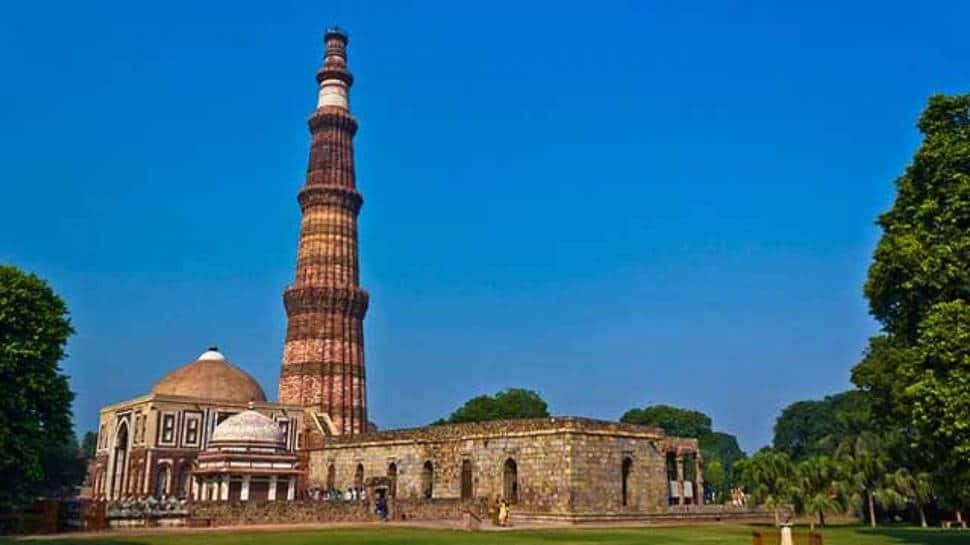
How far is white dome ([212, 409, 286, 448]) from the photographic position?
3195 cm

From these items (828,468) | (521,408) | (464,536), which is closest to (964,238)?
(464,536)

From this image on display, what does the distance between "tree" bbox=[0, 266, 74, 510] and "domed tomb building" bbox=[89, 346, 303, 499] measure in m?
13.0

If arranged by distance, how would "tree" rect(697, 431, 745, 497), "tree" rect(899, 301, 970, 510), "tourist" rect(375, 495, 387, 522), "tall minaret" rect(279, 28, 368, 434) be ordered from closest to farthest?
"tree" rect(899, 301, 970, 510), "tourist" rect(375, 495, 387, 522), "tall minaret" rect(279, 28, 368, 434), "tree" rect(697, 431, 745, 497)

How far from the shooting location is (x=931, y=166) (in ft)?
64.5

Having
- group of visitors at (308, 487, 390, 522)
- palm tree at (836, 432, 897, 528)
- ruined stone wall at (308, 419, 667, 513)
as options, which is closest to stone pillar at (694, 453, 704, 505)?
ruined stone wall at (308, 419, 667, 513)

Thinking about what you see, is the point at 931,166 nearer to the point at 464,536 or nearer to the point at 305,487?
the point at 464,536

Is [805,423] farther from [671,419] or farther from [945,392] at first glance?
[945,392]

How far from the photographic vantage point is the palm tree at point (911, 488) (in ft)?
96.3

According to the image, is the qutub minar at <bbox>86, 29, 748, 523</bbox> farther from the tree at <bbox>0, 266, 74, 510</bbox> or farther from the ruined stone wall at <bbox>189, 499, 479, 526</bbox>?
the tree at <bbox>0, 266, 74, 510</bbox>

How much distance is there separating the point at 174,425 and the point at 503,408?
2840 centimetres

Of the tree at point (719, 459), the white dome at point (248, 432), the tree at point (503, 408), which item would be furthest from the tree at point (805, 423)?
the white dome at point (248, 432)

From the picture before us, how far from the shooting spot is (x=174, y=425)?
40.4 metres

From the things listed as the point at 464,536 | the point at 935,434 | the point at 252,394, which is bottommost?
the point at 464,536

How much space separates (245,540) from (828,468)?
2194 centimetres
